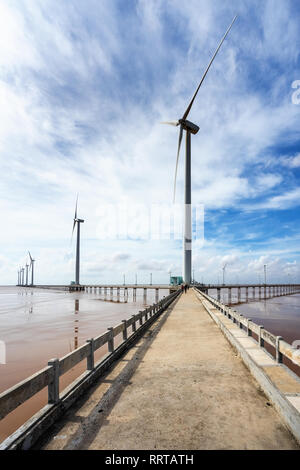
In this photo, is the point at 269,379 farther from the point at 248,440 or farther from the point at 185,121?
the point at 185,121

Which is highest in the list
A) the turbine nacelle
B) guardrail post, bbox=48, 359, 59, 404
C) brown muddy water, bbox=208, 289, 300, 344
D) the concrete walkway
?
the turbine nacelle

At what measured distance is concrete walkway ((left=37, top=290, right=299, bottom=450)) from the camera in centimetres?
412

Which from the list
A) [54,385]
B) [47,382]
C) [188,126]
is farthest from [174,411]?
[188,126]

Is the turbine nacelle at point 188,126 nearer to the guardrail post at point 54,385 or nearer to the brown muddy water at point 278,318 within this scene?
the brown muddy water at point 278,318

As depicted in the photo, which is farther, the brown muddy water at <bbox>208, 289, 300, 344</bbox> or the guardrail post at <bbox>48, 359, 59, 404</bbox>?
the brown muddy water at <bbox>208, 289, 300, 344</bbox>

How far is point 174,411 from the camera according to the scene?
16.7 feet

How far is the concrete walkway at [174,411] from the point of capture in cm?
412

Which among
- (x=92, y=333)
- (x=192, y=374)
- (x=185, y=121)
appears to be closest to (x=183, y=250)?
(x=185, y=121)

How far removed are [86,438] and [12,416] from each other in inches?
195

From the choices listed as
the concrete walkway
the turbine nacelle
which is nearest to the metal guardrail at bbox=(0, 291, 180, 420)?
the concrete walkway

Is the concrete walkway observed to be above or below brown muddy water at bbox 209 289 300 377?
above

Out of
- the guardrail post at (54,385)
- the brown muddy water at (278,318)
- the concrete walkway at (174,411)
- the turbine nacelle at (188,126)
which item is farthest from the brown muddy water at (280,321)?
the turbine nacelle at (188,126)

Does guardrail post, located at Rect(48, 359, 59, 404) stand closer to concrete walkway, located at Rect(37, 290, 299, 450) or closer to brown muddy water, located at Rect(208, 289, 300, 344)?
concrete walkway, located at Rect(37, 290, 299, 450)

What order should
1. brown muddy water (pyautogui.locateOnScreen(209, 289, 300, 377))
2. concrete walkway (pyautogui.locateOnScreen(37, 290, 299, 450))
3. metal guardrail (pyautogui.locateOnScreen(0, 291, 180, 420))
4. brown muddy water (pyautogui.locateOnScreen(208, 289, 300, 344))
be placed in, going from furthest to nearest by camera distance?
brown muddy water (pyautogui.locateOnScreen(208, 289, 300, 344)) → brown muddy water (pyautogui.locateOnScreen(209, 289, 300, 377)) → concrete walkway (pyautogui.locateOnScreen(37, 290, 299, 450)) → metal guardrail (pyautogui.locateOnScreen(0, 291, 180, 420))
